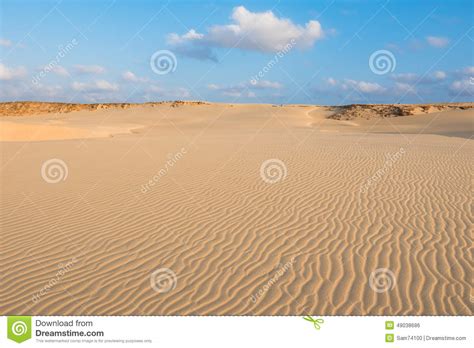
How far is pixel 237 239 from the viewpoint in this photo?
21.8 feet

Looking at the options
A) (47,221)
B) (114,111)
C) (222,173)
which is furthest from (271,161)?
(114,111)
